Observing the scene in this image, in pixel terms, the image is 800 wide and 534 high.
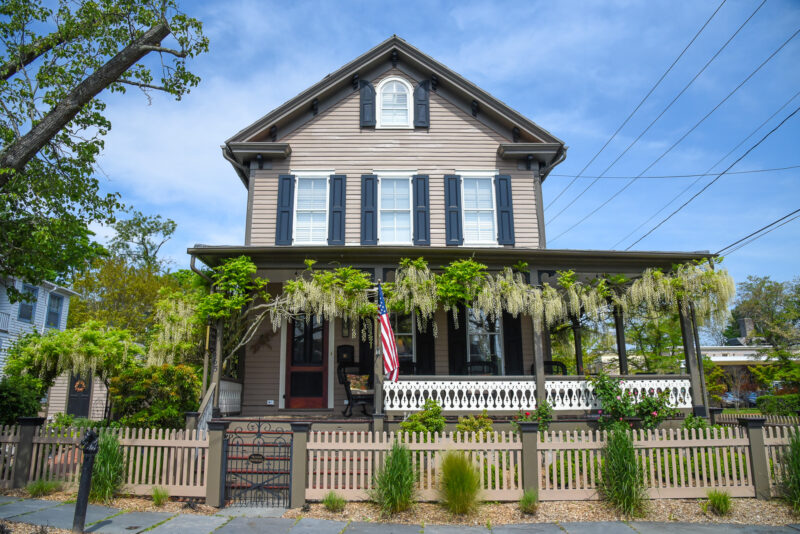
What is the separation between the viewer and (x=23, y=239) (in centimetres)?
894

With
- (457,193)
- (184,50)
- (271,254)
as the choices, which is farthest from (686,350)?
(184,50)

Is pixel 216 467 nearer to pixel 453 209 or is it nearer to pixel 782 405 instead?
pixel 453 209

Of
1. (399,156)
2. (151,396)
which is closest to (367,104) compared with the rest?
(399,156)

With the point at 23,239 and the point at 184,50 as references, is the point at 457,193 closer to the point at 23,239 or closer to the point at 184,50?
the point at 184,50

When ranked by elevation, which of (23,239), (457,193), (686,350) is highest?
(457,193)

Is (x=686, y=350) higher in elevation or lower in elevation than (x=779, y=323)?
lower

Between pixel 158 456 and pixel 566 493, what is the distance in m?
5.46

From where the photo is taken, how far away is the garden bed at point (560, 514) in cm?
654

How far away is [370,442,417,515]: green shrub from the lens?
21.8 feet

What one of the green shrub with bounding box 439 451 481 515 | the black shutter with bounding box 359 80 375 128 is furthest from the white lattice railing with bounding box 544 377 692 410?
the black shutter with bounding box 359 80 375 128

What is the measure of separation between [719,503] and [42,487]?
8.78 meters

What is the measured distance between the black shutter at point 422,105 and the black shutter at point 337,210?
239cm

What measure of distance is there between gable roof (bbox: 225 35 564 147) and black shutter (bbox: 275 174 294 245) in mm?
1408

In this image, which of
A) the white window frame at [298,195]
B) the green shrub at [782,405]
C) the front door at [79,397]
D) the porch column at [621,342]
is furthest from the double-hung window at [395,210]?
the front door at [79,397]
